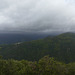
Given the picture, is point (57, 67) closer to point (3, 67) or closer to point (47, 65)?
point (47, 65)

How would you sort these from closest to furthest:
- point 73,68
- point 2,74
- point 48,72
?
point 2,74, point 48,72, point 73,68

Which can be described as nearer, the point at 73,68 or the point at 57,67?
the point at 57,67

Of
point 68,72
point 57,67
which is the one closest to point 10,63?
point 57,67

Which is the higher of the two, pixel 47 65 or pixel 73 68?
pixel 47 65

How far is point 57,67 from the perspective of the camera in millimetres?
36688

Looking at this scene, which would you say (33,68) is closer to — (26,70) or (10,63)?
(26,70)

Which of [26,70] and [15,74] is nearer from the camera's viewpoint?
[15,74]

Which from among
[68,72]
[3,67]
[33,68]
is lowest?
[68,72]

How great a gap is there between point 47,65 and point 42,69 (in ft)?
10.9

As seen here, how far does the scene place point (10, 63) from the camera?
39.6 m

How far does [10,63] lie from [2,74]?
6090mm

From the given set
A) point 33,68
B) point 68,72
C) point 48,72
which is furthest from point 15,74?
point 68,72

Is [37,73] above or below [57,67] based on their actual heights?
below

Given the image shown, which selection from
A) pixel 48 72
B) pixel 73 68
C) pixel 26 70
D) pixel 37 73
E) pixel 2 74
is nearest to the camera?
pixel 2 74
